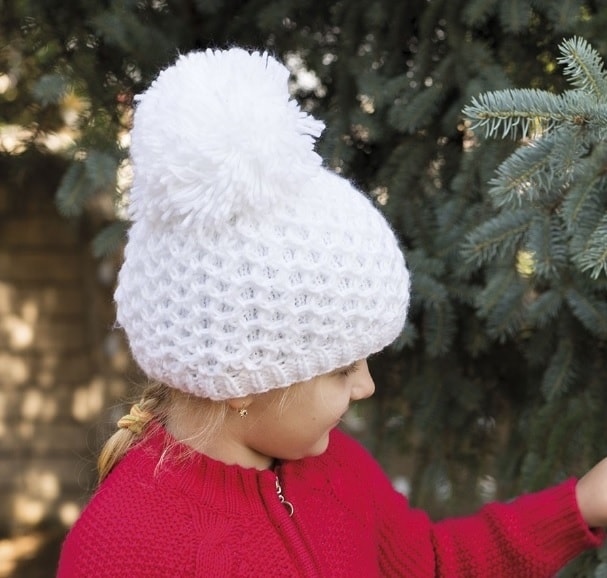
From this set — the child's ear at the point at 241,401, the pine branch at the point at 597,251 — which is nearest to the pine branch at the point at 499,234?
the pine branch at the point at 597,251

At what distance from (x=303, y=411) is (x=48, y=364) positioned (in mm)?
3017

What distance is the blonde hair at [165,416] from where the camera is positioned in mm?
1408

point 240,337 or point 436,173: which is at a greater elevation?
point 436,173

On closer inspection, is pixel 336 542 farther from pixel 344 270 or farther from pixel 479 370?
pixel 479 370

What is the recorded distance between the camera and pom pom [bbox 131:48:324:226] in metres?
1.23

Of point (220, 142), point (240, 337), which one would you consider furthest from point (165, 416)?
point (220, 142)

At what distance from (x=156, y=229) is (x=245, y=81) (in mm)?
251

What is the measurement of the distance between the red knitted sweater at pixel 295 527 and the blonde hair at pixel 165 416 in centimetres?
3

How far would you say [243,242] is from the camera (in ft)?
4.11

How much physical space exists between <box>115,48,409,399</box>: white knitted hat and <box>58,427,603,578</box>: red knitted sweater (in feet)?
0.59

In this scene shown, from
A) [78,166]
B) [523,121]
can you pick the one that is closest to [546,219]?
[523,121]

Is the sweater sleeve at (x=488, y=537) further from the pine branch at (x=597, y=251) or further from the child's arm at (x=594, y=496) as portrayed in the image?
the pine branch at (x=597, y=251)

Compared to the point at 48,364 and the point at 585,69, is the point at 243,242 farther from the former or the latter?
the point at 48,364

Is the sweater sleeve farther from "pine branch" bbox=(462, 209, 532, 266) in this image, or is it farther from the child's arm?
"pine branch" bbox=(462, 209, 532, 266)
